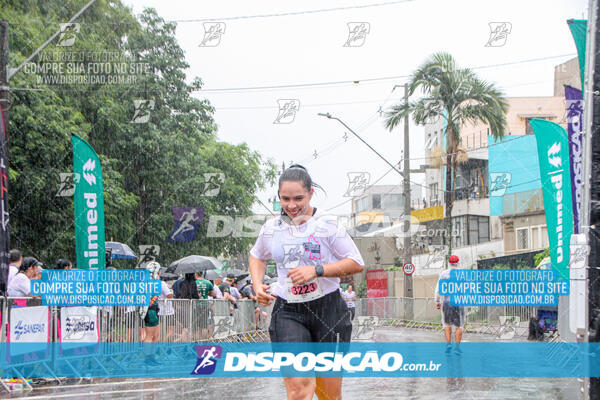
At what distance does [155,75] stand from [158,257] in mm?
7119

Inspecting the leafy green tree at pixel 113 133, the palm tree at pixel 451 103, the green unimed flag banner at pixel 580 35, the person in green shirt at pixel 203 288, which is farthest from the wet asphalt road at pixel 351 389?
the palm tree at pixel 451 103

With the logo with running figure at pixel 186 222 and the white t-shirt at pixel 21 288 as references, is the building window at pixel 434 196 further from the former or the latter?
the white t-shirt at pixel 21 288

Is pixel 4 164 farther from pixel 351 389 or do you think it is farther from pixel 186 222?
pixel 186 222

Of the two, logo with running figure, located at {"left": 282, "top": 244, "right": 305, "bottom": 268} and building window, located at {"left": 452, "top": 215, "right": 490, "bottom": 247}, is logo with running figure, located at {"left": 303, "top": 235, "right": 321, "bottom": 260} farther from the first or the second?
building window, located at {"left": 452, "top": 215, "right": 490, "bottom": 247}

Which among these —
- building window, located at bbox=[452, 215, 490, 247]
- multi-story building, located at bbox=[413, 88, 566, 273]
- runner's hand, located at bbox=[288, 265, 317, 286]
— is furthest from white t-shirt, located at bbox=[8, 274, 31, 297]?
building window, located at bbox=[452, 215, 490, 247]

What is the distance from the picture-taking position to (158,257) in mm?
30188

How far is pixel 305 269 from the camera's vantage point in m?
4.66

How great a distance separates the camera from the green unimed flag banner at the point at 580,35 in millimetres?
8781

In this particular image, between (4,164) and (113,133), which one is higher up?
(113,133)

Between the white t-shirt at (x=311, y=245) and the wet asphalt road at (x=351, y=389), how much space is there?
3.87m

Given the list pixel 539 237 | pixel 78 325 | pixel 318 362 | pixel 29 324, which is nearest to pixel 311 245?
pixel 318 362

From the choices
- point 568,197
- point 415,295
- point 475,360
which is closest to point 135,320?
point 475,360

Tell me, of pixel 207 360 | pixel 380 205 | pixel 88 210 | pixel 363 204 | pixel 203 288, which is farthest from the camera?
pixel 363 204

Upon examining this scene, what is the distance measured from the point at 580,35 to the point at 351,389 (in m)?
4.91
